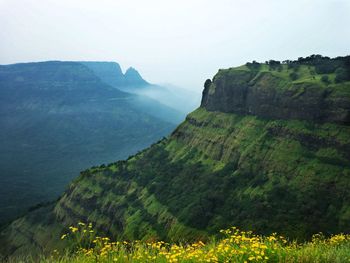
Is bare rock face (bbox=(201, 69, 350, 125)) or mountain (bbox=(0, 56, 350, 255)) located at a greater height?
bare rock face (bbox=(201, 69, 350, 125))

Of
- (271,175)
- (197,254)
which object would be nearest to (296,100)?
(271,175)

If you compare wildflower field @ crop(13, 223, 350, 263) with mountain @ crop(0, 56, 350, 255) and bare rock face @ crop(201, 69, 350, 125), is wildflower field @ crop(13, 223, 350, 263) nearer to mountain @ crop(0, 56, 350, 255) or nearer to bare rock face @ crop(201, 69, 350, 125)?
mountain @ crop(0, 56, 350, 255)

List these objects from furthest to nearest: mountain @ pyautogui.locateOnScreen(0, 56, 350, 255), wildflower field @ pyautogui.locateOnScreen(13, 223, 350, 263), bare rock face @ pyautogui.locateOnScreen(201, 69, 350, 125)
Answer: bare rock face @ pyautogui.locateOnScreen(201, 69, 350, 125), mountain @ pyautogui.locateOnScreen(0, 56, 350, 255), wildflower field @ pyautogui.locateOnScreen(13, 223, 350, 263)

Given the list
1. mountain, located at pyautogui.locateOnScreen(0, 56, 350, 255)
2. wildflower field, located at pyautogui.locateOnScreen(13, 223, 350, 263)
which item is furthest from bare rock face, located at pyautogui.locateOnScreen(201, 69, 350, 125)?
wildflower field, located at pyautogui.locateOnScreen(13, 223, 350, 263)

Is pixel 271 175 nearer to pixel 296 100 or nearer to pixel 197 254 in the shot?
pixel 296 100

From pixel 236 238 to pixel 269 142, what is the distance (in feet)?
521

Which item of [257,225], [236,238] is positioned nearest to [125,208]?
[257,225]

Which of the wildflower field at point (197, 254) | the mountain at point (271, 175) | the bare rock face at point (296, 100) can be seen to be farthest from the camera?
the bare rock face at point (296, 100)

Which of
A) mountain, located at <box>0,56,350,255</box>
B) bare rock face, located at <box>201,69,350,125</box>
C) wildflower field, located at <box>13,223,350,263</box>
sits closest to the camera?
wildflower field, located at <box>13,223,350,263</box>

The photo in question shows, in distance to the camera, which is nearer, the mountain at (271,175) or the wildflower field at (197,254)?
the wildflower field at (197,254)

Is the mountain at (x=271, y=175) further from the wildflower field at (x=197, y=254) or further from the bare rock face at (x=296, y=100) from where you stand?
the wildflower field at (x=197, y=254)

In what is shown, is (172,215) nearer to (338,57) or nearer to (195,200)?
(195,200)

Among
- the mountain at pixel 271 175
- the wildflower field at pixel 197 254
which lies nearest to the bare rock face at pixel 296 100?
the mountain at pixel 271 175

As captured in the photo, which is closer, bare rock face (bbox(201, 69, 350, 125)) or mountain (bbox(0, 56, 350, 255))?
mountain (bbox(0, 56, 350, 255))
